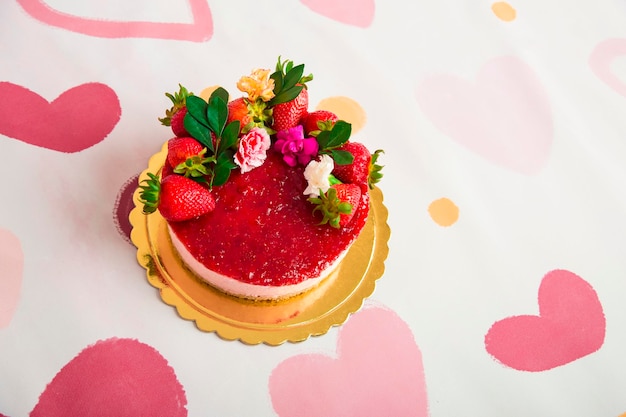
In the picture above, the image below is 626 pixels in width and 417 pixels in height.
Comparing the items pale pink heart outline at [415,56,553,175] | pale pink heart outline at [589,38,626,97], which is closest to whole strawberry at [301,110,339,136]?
pale pink heart outline at [415,56,553,175]

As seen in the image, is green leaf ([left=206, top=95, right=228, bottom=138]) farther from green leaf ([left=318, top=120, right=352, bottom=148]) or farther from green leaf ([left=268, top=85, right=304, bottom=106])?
green leaf ([left=318, top=120, right=352, bottom=148])

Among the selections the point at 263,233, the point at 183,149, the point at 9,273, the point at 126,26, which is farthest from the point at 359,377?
the point at 126,26

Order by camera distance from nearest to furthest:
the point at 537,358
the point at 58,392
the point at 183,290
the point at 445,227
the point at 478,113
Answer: the point at 58,392 → the point at 183,290 → the point at 537,358 → the point at 445,227 → the point at 478,113

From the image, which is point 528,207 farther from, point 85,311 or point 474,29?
point 85,311

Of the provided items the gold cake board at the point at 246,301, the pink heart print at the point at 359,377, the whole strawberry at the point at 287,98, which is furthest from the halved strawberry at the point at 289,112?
the pink heart print at the point at 359,377

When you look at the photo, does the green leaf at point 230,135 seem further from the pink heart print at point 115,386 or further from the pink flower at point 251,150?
the pink heart print at point 115,386

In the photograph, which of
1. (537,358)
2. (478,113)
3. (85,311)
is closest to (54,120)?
(85,311)
